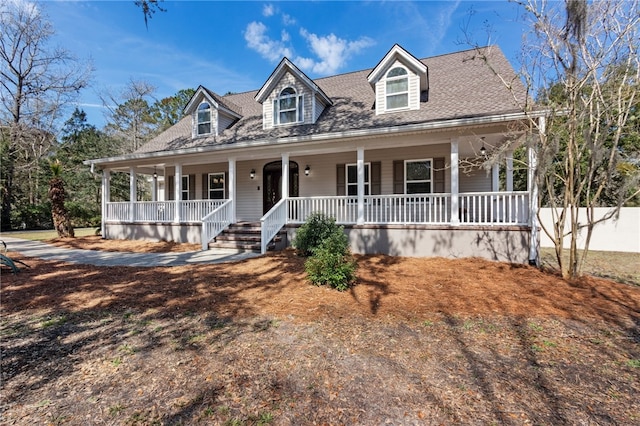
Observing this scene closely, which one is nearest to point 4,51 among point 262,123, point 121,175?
point 121,175

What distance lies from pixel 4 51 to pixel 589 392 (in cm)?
3351

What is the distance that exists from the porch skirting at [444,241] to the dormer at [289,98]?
4.98m

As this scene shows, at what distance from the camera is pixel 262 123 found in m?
12.9

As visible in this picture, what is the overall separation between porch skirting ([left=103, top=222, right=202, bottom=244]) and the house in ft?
0.17

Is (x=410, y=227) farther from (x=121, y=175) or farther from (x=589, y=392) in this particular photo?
(x=121, y=175)

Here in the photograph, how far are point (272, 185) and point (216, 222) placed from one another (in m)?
3.55

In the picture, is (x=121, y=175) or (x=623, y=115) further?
(x=121, y=175)

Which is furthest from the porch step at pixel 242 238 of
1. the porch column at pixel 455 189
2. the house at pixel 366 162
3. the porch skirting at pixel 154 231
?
the porch column at pixel 455 189

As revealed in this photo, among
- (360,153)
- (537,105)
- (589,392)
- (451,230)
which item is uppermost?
(537,105)

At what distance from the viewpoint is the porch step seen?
9766 mm

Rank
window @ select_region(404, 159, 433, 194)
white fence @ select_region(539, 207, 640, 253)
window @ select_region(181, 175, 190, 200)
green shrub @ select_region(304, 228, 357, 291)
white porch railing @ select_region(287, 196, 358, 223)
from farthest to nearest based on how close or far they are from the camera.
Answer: window @ select_region(181, 175, 190, 200)
white fence @ select_region(539, 207, 640, 253)
window @ select_region(404, 159, 433, 194)
white porch railing @ select_region(287, 196, 358, 223)
green shrub @ select_region(304, 228, 357, 291)

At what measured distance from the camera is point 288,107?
12000 millimetres

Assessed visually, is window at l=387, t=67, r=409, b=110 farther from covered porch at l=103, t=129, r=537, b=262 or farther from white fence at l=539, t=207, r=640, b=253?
white fence at l=539, t=207, r=640, b=253

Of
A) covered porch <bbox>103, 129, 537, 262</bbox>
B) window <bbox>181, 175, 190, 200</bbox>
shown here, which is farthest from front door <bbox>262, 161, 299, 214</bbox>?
window <bbox>181, 175, 190, 200</bbox>
